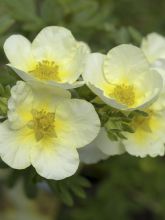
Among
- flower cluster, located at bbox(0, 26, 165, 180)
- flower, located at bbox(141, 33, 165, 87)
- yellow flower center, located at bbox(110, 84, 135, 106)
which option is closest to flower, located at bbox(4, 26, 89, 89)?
flower cluster, located at bbox(0, 26, 165, 180)

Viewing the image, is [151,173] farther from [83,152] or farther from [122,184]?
[83,152]

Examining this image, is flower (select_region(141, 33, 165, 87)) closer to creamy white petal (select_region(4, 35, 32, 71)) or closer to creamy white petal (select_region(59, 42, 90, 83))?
creamy white petal (select_region(59, 42, 90, 83))

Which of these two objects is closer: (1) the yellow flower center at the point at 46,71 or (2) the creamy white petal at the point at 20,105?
(2) the creamy white petal at the point at 20,105

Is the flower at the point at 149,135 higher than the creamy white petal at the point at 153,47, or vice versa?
the creamy white petal at the point at 153,47

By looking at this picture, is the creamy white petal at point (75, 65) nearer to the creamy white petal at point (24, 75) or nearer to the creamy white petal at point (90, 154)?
the creamy white petal at point (24, 75)

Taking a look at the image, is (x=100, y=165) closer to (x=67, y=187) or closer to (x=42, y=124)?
(x=67, y=187)

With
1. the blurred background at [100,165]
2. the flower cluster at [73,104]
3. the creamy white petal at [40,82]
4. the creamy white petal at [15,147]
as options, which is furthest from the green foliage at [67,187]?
the creamy white petal at [40,82]
